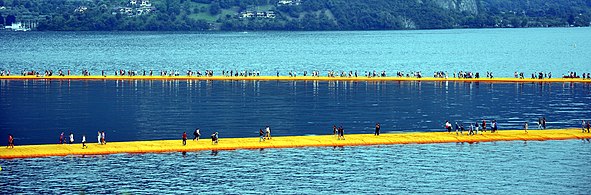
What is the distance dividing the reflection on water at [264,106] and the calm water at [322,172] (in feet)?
54.2

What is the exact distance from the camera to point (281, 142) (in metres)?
105

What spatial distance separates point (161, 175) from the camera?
88562 millimetres

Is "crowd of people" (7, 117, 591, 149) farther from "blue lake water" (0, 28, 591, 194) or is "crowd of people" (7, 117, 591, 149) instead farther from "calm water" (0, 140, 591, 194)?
"calm water" (0, 140, 591, 194)

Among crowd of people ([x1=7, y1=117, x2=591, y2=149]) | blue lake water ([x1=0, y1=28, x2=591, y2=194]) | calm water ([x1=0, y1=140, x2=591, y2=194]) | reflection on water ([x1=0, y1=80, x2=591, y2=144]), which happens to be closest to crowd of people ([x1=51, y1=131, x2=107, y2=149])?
crowd of people ([x1=7, y1=117, x2=591, y2=149])

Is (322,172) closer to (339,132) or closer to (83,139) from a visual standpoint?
(339,132)

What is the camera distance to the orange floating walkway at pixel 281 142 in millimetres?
98812

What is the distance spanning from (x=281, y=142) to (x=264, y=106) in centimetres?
3930

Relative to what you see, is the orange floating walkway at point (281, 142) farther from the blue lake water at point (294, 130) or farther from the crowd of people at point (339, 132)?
the blue lake water at point (294, 130)

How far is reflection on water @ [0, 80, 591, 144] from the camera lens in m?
122

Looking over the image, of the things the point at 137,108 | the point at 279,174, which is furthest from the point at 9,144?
the point at 137,108

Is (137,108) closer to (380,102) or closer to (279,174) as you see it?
(380,102)

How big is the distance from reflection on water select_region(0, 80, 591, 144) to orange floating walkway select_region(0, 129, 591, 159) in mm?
7925

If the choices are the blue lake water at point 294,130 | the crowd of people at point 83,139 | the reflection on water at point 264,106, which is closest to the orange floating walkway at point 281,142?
the crowd of people at point 83,139

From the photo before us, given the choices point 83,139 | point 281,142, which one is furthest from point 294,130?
point 83,139
